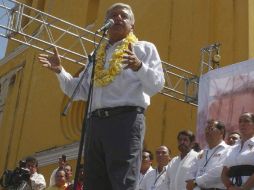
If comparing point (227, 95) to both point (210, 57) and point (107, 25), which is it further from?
point (107, 25)

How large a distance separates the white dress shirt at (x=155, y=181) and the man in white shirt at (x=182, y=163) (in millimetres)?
129

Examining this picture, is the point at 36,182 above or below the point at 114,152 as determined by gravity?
above

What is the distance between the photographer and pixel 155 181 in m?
5.74

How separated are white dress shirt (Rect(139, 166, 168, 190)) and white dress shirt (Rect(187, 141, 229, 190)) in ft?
2.47

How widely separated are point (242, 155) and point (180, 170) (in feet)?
3.76

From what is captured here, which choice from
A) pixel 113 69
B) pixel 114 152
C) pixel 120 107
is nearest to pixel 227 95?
pixel 113 69

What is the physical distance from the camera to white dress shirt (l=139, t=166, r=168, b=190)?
556cm

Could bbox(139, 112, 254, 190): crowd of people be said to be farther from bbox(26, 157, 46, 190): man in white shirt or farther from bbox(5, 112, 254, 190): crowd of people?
bbox(26, 157, 46, 190): man in white shirt

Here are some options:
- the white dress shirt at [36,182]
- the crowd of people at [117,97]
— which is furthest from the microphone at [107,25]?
the white dress shirt at [36,182]

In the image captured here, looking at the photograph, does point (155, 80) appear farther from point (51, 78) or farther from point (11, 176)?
point (51, 78)

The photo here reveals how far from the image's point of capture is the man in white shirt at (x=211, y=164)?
443 centimetres

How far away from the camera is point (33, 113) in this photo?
502 inches

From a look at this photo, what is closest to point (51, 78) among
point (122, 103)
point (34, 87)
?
point (34, 87)

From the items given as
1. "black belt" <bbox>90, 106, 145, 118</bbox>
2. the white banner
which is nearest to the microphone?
"black belt" <bbox>90, 106, 145, 118</bbox>
